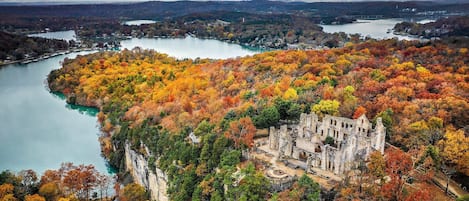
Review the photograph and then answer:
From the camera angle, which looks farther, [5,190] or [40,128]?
[40,128]

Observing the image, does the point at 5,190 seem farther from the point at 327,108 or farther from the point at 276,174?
the point at 327,108

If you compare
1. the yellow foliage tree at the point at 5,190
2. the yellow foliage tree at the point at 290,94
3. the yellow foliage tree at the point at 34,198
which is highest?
Result: the yellow foliage tree at the point at 290,94

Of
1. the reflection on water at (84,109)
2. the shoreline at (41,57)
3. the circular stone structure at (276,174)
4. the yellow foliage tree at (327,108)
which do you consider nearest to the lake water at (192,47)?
the shoreline at (41,57)

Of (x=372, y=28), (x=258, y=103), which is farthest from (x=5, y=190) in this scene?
(x=372, y=28)

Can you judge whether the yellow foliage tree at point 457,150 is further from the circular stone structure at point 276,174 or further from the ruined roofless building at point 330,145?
the circular stone structure at point 276,174

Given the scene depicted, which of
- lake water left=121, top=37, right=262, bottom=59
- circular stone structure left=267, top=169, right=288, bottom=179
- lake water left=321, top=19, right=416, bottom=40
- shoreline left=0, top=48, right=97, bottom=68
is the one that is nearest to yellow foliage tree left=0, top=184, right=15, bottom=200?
circular stone structure left=267, top=169, right=288, bottom=179

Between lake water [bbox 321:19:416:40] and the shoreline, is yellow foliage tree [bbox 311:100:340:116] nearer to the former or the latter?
lake water [bbox 321:19:416:40]

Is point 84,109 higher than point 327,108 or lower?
lower
